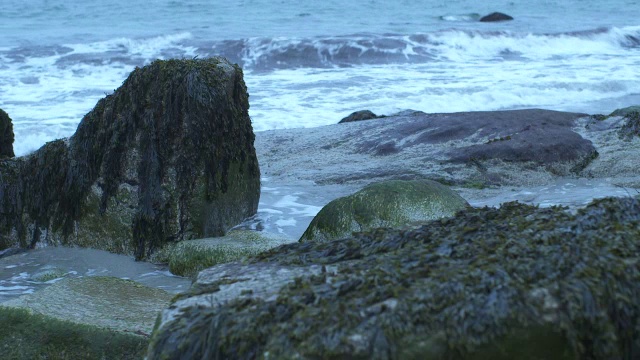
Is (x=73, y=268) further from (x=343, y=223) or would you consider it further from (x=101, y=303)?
(x=343, y=223)

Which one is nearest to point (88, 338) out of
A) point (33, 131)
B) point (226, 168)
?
point (226, 168)

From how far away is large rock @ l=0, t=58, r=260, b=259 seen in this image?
511 cm

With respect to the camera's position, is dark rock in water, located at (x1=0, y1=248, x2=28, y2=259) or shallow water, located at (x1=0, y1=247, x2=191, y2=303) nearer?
shallow water, located at (x1=0, y1=247, x2=191, y2=303)

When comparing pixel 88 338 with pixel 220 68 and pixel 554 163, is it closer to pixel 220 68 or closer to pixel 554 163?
pixel 220 68

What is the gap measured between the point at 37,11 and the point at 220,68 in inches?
891

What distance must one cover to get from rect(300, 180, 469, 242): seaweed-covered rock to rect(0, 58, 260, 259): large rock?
86 centimetres

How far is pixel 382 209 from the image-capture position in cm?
476

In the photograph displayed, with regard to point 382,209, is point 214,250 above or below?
below

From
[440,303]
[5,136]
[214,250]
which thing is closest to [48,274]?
[214,250]

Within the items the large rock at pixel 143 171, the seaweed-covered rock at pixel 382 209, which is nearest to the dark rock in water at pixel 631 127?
the seaweed-covered rock at pixel 382 209

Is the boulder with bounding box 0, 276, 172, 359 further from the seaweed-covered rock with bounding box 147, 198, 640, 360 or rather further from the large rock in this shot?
the large rock

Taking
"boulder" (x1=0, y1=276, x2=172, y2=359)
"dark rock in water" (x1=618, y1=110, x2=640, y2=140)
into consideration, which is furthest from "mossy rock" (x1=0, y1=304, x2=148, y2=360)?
"dark rock in water" (x1=618, y1=110, x2=640, y2=140)

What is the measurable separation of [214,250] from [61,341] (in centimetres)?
150

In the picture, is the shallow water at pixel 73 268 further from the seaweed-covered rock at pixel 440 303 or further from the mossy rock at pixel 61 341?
the seaweed-covered rock at pixel 440 303
